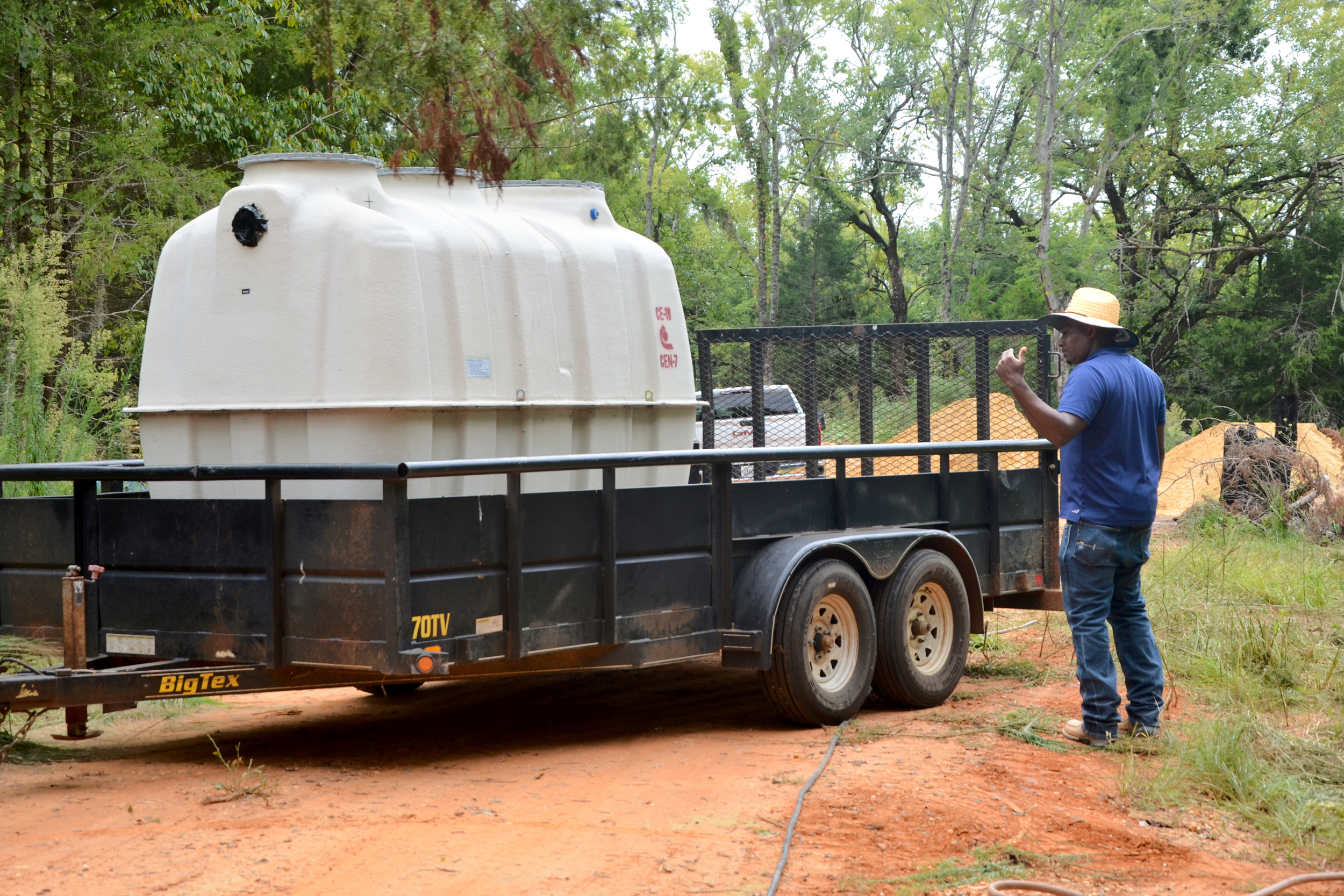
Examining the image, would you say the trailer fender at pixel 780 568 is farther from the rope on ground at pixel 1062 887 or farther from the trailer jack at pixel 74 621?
the trailer jack at pixel 74 621

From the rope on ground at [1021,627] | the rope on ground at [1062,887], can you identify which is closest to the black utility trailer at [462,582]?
the rope on ground at [1062,887]

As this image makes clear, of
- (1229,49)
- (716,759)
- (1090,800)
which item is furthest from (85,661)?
(1229,49)

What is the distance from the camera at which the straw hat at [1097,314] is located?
239 inches

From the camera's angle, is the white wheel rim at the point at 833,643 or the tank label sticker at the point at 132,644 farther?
the white wheel rim at the point at 833,643

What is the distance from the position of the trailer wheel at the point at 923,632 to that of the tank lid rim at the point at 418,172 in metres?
3.04

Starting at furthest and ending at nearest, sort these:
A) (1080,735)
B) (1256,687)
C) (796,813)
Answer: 1. (1256,687)
2. (1080,735)
3. (796,813)

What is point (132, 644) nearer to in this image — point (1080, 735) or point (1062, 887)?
point (1062, 887)

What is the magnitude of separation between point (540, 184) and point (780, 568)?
2.49 metres

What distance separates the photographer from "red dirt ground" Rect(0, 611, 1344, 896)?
413 cm

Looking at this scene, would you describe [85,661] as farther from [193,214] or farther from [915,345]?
[193,214]

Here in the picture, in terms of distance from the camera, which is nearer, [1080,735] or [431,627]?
[431,627]

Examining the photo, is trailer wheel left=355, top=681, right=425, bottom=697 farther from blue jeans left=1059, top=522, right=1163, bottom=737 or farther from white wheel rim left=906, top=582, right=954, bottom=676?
blue jeans left=1059, top=522, right=1163, bottom=737

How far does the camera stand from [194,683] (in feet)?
16.7

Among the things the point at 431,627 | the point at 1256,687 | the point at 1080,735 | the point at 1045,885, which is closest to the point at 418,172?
the point at 431,627
